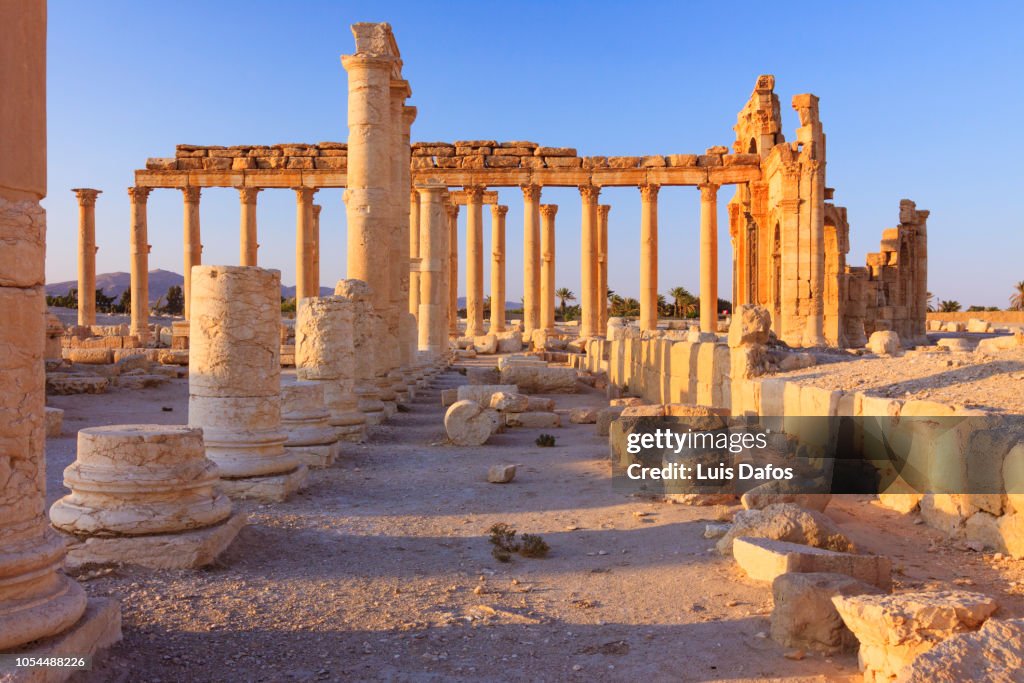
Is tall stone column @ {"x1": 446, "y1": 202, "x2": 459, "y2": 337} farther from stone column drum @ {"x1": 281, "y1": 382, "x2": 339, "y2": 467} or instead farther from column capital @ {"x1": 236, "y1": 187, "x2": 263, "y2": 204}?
stone column drum @ {"x1": 281, "y1": 382, "x2": 339, "y2": 467}

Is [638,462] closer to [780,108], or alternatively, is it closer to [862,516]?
[862,516]

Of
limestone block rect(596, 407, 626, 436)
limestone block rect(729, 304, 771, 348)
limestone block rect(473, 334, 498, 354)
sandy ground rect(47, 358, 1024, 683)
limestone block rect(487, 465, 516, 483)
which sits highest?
limestone block rect(729, 304, 771, 348)

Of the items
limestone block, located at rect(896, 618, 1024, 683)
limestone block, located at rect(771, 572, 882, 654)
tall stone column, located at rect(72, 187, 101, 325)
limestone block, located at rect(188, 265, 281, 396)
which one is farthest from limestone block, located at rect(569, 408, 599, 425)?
tall stone column, located at rect(72, 187, 101, 325)

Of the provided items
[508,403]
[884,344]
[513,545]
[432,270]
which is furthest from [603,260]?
[513,545]

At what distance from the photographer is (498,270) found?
118 ft

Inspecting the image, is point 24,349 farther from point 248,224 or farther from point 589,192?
point 248,224

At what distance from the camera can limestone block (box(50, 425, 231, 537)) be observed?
630 cm

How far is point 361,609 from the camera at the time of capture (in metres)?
5.68

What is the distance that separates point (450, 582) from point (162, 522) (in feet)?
7.44

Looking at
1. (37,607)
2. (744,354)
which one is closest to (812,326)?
(744,354)

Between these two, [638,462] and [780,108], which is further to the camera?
[780,108]

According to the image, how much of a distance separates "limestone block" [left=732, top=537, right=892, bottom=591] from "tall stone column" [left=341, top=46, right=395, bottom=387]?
35.0ft

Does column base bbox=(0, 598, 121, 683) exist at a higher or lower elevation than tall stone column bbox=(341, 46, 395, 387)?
lower

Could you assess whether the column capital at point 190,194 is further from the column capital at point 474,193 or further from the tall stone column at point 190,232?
the column capital at point 474,193
